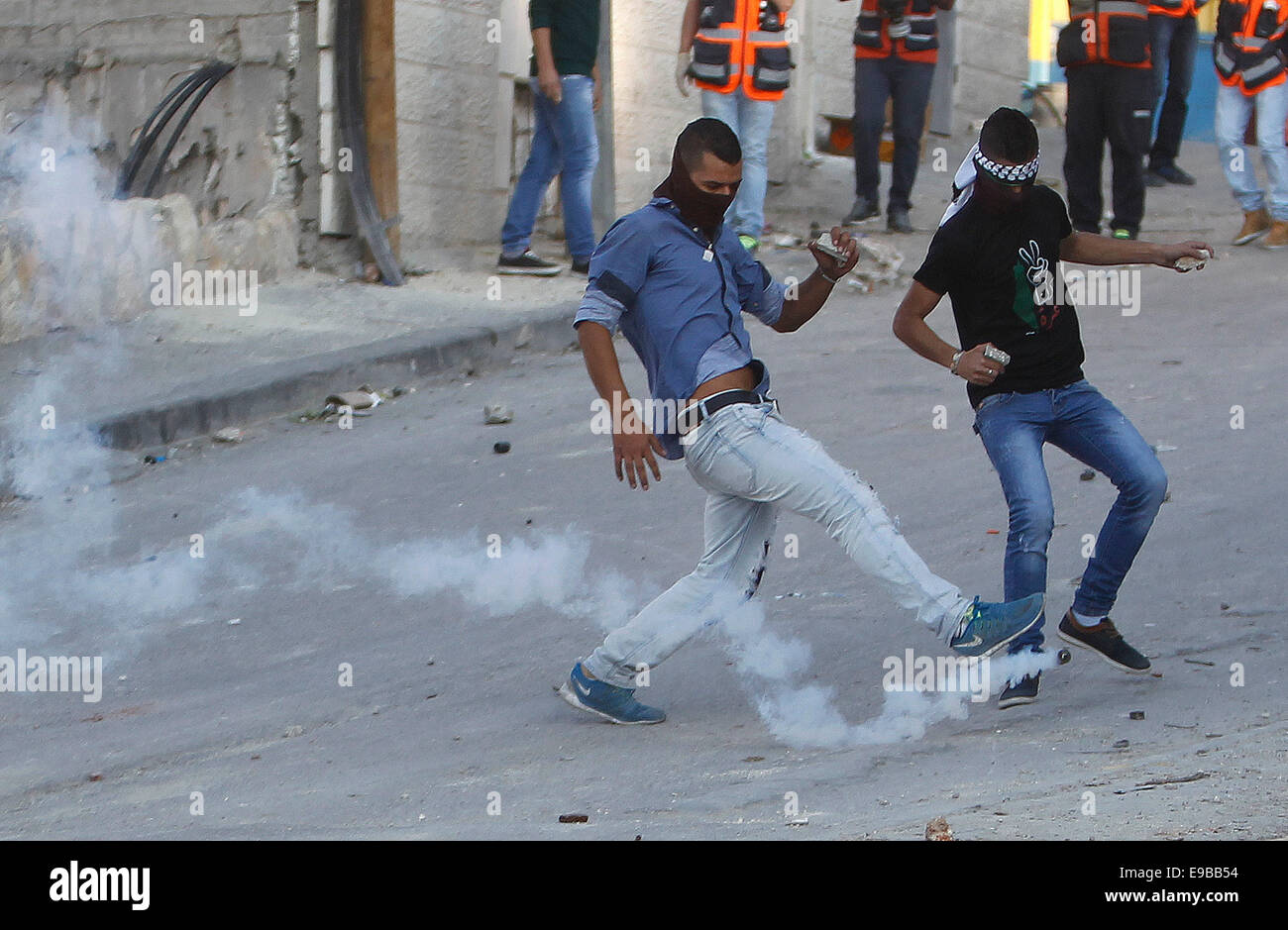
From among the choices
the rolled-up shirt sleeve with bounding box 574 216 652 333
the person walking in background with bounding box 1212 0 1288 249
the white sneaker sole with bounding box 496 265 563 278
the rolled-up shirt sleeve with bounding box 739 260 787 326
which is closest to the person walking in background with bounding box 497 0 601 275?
the white sneaker sole with bounding box 496 265 563 278

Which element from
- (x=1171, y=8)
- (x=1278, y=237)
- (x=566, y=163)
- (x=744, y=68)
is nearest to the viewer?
(x=566, y=163)

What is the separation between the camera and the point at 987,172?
498 cm

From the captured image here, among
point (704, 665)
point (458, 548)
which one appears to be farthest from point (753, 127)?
point (704, 665)

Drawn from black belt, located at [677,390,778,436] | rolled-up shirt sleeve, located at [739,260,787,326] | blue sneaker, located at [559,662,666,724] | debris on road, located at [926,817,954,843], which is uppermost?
rolled-up shirt sleeve, located at [739,260,787,326]

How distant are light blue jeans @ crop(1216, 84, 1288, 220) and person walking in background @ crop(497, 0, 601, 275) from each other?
150 inches

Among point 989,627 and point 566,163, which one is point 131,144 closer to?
point 566,163

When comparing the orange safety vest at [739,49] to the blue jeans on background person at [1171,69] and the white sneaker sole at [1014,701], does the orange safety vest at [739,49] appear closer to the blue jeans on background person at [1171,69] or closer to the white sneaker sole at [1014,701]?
the blue jeans on background person at [1171,69]

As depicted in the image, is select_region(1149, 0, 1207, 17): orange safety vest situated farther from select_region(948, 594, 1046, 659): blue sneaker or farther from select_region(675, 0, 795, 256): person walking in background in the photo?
select_region(948, 594, 1046, 659): blue sneaker

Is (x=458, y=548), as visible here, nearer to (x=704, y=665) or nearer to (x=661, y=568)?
(x=661, y=568)

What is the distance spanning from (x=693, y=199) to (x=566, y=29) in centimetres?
571

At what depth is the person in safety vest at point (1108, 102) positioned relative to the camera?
34.3 feet

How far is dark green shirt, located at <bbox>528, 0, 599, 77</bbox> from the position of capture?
10.2 metres

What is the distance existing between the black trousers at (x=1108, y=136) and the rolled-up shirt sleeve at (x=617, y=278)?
636 centimetres

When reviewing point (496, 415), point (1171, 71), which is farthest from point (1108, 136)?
point (496, 415)
